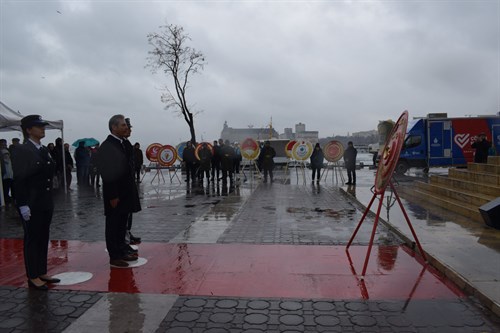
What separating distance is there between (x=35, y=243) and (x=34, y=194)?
596 millimetres

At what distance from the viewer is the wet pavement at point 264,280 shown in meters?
3.97

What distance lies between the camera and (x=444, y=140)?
73.9 ft

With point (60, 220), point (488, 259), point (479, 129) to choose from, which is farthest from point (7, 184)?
point (479, 129)

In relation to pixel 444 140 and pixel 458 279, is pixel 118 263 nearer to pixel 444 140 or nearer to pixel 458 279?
pixel 458 279

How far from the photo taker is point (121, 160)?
5688 mm

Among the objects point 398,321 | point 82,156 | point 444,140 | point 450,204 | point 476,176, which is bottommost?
point 398,321

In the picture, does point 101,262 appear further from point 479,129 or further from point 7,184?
point 479,129

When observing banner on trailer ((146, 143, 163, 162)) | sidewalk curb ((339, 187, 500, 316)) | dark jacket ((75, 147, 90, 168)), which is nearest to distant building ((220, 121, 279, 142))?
banner on trailer ((146, 143, 163, 162))

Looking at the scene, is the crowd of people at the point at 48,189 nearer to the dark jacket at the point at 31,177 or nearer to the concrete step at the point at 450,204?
the dark jacket at the point at 31,177

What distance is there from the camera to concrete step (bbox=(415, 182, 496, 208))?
899cm

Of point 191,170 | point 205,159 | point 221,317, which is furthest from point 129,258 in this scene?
point 191,170

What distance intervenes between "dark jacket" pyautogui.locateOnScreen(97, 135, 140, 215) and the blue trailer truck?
1903 cm

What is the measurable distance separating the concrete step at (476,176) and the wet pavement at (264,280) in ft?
4.96

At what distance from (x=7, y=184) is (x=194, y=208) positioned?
627cm
